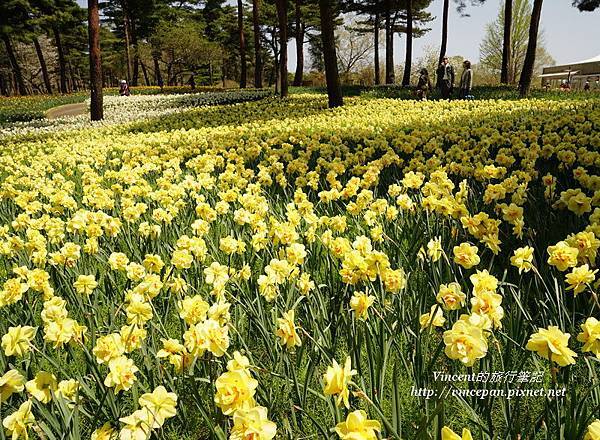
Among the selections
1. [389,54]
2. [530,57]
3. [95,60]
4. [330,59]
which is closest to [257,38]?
[389,54]

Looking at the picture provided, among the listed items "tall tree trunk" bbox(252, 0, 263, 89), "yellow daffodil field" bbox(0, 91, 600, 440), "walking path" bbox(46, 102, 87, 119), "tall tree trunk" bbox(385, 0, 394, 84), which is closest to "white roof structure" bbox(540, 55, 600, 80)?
"tall tree trunk" bbox(385, 0, 394, 84)

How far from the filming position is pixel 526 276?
2523mm

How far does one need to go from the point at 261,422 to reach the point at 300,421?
85 cm

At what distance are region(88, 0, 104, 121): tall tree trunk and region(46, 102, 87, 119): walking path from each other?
307 inches

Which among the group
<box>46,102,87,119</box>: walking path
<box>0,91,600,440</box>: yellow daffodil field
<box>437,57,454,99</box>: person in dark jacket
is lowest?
<box>0,91,600,440</box>: yellow daffodil field

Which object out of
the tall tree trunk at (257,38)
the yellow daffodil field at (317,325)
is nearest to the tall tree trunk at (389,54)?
the tall tree trunk at (257,38)

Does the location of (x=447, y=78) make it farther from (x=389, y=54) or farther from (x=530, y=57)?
(x=389, y=54)

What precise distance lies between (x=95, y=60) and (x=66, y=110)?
36.4 feet

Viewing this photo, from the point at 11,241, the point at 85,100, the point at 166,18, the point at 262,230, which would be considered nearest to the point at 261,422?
the point at 262,230

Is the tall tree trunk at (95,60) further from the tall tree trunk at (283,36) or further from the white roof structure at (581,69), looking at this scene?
the white roof structure at (581,69)


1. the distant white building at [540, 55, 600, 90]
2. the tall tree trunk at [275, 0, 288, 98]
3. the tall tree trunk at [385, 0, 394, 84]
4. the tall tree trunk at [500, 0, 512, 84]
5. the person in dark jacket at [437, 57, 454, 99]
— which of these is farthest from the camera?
the distant white building at [540, 55, 600, 90]

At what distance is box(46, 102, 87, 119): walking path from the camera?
73.9 feet

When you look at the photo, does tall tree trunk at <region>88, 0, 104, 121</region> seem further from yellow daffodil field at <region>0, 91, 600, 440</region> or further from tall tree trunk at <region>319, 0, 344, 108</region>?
yellow daffodil field at <region>0, 91, 600, 440</region>

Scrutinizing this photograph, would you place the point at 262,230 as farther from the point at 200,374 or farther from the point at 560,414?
the point at 560,414
